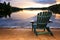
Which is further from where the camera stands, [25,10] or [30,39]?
[25,10]

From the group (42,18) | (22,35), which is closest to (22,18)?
(22,35)

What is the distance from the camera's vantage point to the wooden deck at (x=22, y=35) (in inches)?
215

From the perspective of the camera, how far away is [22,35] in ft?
19.1

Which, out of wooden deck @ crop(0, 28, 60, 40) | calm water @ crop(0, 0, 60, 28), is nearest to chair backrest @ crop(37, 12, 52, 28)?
wooden deck @ crop(0, 28, 60, 40)

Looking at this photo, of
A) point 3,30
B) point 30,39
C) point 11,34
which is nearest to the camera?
point 30,39

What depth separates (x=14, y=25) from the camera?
662 centimetres

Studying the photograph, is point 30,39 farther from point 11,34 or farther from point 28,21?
point 28,21

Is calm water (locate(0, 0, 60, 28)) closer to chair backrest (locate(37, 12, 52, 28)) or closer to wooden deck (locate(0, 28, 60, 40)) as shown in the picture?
wooden deck (locate(0, 28, 60, 40))

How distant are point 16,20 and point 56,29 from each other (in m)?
1.64

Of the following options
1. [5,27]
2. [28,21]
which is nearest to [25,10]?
[28,21]

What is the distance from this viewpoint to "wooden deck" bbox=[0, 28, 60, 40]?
215 inches

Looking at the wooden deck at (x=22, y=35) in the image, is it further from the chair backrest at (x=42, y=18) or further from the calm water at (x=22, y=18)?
the chair backrest at (x=42, y=18)

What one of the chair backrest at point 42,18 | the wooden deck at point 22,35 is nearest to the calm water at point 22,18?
the wooden deck at point 22,35

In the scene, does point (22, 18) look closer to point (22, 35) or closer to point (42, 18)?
point (22, 35)
